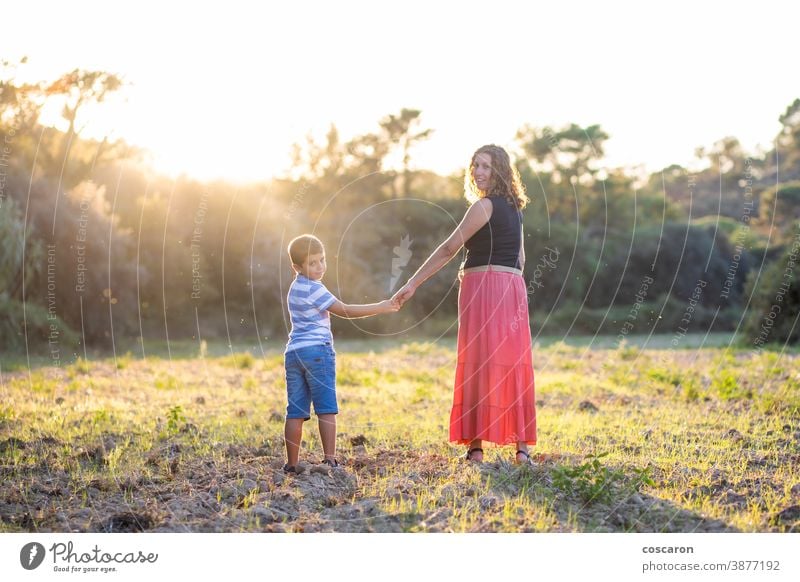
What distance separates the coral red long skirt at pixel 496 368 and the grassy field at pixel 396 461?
27 cm

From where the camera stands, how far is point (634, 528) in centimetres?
494

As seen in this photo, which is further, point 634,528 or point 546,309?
point 546,309

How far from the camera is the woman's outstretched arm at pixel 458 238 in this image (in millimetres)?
6281

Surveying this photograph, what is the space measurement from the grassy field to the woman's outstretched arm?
126 centimetres

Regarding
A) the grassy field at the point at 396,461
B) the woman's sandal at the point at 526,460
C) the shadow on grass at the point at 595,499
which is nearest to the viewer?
the shadow on grass at the point at 595,499

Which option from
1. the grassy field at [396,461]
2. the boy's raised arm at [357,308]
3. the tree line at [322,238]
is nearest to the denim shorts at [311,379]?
the boy's raised arm at [357,308]

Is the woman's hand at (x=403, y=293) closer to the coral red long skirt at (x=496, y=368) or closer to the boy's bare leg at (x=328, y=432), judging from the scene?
the coral red long skirt at (x=496, y=368)

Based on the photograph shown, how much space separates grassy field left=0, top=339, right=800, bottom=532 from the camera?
5.05m

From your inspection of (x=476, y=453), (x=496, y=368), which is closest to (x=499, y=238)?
(x=496, y=368)

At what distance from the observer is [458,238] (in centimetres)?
628

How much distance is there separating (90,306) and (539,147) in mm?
15005

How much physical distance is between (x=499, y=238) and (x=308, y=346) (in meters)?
1.55
